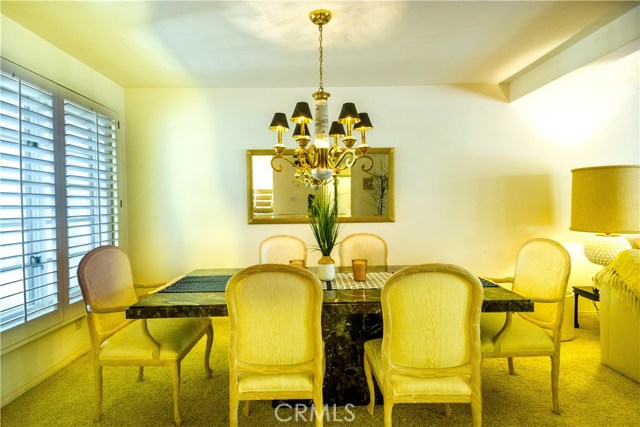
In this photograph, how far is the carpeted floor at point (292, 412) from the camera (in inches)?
74.5

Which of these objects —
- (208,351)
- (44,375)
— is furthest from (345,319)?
A: (44,375)

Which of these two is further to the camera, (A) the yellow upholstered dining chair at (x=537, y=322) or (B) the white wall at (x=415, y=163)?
(B) the white wall at (x=415, y=163)

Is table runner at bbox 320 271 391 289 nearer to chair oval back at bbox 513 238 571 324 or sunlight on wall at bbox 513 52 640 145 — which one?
chair oval back at bbox 513 238 571 324

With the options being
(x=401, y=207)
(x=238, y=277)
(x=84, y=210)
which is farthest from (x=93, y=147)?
(x=401, y=207)

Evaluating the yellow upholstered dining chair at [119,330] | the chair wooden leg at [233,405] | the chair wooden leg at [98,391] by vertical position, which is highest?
the yellow upholstered dining chair at [119,330]

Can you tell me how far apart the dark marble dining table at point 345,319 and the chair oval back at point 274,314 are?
215 mm

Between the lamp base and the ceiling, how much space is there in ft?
5.53

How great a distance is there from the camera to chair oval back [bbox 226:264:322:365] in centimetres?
146

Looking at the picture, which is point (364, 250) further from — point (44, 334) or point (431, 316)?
point (44, 334)

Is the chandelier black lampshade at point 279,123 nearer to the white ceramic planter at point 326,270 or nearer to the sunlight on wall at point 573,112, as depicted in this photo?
the white ceramic planter at point 326,270

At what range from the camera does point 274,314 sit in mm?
1493

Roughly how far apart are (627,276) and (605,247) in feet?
2.57

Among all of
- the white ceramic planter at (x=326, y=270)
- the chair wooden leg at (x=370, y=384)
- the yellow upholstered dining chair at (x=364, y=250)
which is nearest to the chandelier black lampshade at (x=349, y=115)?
the white ceramic planter at (x=326, y=270)

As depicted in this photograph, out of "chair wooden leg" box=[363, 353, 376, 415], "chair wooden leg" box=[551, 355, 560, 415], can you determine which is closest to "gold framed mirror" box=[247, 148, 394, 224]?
"chair wooden leg" box=[363, 353, 376, 415]
